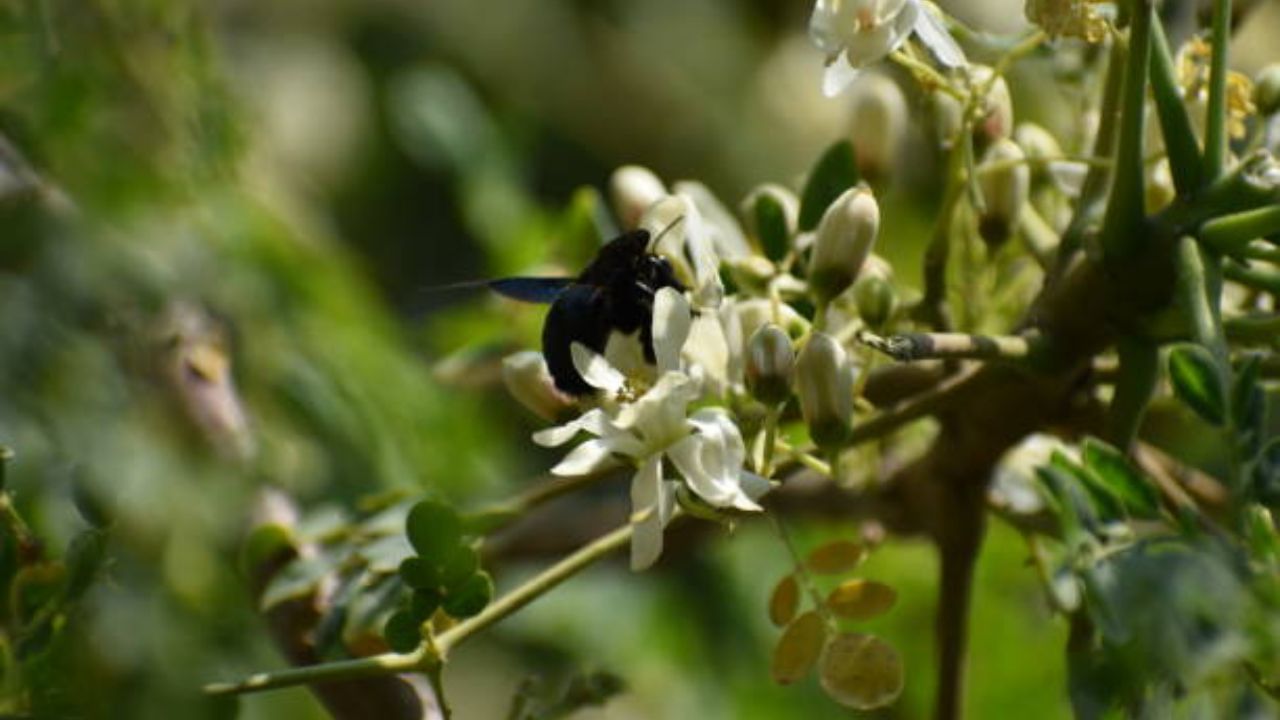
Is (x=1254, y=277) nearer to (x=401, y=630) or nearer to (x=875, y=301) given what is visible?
(x=875, y=301)

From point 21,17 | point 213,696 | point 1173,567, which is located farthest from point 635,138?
point 1173,567

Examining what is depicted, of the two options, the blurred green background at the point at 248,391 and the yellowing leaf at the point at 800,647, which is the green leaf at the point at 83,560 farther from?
the yellowing leaf at the point at 800,647

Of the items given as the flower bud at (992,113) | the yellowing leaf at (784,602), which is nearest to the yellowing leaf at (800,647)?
the yellowing leaf at (784,602)

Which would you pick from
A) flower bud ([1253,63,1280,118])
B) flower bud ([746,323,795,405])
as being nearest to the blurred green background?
flower bud ([1253,63,1280,118])

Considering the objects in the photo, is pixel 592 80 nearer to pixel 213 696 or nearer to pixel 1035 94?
pixel 1035 94

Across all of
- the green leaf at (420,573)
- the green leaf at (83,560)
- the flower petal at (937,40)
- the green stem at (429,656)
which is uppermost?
the flower petal at (937,40)

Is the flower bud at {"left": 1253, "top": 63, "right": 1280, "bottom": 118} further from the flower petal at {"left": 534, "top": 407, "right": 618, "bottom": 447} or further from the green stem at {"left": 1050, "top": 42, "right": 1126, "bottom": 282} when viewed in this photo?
the flower petal at {"left": 534, "top": 407, "right": 618, "bottom": 447}
